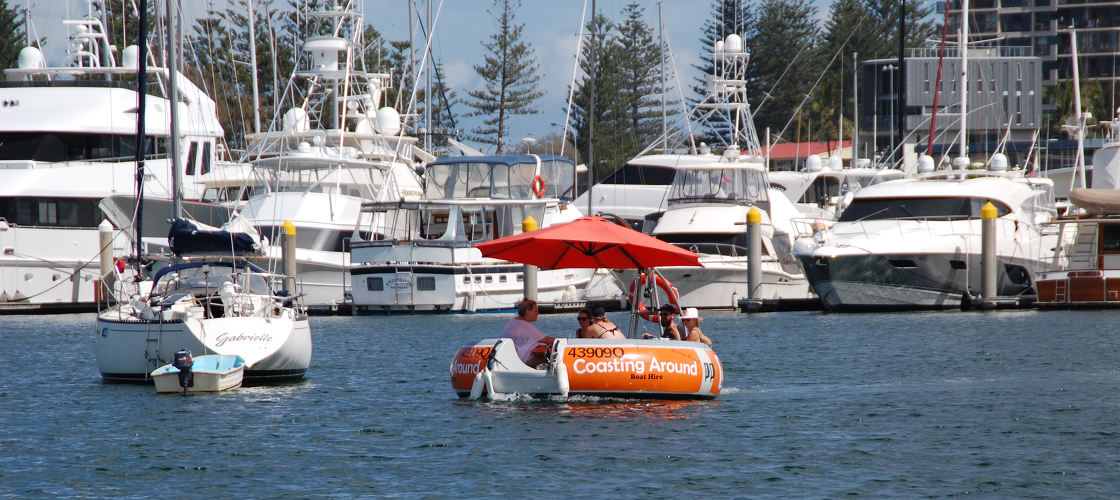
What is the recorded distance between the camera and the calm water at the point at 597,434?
14.4 metres

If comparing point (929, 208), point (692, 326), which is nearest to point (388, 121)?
point (929, 208)

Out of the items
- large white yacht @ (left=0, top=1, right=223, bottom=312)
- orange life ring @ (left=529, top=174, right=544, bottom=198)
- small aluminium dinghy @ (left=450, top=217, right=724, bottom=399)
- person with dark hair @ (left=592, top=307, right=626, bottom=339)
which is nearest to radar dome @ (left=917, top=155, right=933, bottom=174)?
orange life ring @ (left=529, top=174, right=544, bottom=198)

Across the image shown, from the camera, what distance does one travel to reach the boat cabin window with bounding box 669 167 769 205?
1711 inches

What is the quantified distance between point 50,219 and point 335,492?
112 ft

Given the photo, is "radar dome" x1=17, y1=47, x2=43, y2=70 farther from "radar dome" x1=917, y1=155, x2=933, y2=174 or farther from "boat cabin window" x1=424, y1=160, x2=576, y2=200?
"radar dome" x1=917, y1=155, x2=933, y2=174

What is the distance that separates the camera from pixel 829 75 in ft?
309

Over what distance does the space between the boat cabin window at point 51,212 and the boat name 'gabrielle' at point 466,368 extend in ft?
94.6

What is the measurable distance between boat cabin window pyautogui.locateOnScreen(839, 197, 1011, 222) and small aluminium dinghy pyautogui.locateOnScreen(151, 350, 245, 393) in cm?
2236

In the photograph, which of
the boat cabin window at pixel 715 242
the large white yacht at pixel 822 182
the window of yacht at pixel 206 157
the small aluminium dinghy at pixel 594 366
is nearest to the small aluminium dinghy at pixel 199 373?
the small aluminium dinghy at pixel 594 366

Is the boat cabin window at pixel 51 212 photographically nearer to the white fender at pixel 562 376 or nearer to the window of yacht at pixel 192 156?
the window of yacht at pixel 192 156

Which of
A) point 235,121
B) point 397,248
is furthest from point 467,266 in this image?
point 235,121

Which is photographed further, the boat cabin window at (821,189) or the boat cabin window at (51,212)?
the boat cabin window at (821,189)

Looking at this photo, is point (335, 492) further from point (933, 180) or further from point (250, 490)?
point (933, 180)

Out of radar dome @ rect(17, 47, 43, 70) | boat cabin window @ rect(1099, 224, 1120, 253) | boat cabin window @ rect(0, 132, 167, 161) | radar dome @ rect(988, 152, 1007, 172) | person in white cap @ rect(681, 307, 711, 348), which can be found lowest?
person in white cap @ rect(681, 307, 711, 348)
